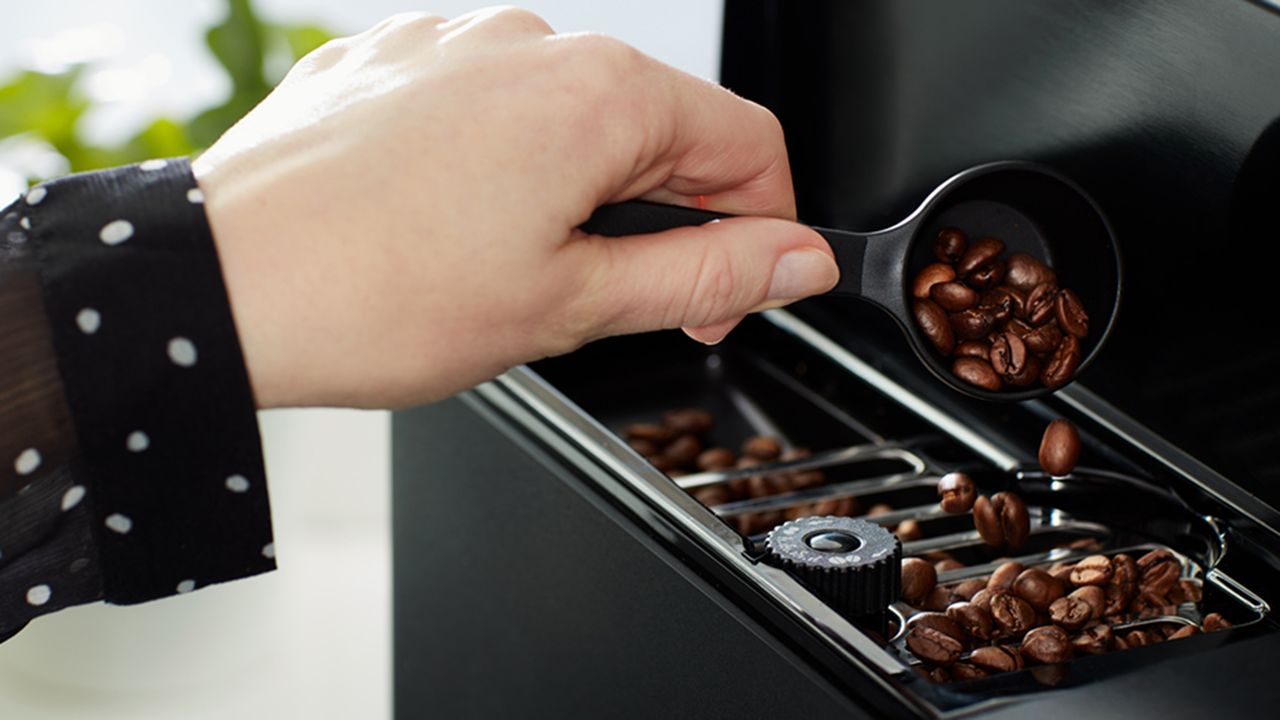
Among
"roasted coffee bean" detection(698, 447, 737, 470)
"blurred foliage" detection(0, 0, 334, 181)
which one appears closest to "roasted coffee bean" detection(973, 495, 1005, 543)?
"roasted coffee bean" detection(698, 447, 737, 470)

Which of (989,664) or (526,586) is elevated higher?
(989,664)

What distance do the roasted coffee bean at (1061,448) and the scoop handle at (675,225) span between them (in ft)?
0.48

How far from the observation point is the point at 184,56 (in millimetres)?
1997

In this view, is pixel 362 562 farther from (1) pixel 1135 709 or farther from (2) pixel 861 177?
(1) pixel 1135 709

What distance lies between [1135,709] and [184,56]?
171 cm

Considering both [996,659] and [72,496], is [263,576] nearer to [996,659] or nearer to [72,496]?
[72,496]

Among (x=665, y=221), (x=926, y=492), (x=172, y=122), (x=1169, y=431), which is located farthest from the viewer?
(x=172, y=122)

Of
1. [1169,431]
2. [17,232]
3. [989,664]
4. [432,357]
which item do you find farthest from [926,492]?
[17,232]

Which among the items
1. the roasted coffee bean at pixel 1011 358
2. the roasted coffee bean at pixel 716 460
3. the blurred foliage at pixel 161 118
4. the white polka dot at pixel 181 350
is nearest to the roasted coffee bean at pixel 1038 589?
the roasted coffee bean at pixel 1011 358

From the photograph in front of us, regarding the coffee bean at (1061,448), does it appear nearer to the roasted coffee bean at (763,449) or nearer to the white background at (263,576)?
the roasted coffee bean at (763,449)

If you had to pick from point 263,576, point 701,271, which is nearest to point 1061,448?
→ point 701,271

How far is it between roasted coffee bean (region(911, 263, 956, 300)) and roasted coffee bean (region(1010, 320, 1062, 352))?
5 cm

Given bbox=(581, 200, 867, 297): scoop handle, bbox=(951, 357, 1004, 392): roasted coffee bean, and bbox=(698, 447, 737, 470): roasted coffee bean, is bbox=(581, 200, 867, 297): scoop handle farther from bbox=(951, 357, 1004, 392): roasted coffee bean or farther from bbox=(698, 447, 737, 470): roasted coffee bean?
bbox=(698, 447, 737, 470): roasted coffee bean

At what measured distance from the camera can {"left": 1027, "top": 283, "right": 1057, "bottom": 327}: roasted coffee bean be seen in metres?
0.78
